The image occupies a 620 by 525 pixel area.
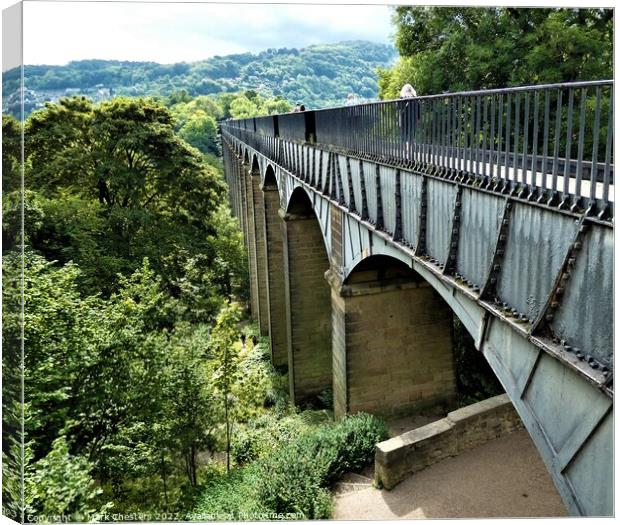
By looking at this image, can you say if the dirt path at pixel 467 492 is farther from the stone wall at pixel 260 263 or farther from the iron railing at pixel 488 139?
the stone wall at pixel 260 263

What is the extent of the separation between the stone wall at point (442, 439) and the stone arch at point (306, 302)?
9341 millimetres

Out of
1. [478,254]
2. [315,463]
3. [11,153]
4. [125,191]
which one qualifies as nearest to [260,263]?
[125,191]

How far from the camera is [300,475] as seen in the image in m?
11.0

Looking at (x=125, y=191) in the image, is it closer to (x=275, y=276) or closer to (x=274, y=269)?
(x=274, y=269)

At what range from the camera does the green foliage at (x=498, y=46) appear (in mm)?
16875

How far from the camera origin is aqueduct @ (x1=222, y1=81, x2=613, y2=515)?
191 inches

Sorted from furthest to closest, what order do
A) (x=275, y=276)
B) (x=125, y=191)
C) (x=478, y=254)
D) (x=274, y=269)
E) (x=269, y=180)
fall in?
1. (x=275, y=276)
2. (x=274, y=269)
3. (x=269, y=180)
4. (x=125, y=191)
5. (x=478, y=254)

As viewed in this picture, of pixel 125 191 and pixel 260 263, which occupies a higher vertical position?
pixel 125 191

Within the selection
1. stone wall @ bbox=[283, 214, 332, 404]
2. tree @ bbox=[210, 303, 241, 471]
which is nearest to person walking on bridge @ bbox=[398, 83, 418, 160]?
tree @ bbox=[210, 303, 241, 471]

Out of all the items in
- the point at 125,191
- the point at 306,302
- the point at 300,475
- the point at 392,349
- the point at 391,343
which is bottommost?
the point at 300,475

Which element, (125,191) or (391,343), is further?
(125,191)

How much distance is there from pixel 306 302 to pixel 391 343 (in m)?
6.76

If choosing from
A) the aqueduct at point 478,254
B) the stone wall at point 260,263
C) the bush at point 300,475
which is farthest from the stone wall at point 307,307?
the bush at point 300,475

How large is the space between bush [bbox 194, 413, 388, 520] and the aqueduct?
81.4 inches
